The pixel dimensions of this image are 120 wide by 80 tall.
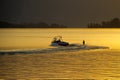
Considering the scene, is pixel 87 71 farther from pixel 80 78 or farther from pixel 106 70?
pixel 80 78

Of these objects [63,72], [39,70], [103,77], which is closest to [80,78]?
[103,77]

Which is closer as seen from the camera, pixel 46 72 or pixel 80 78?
pixel 80 78

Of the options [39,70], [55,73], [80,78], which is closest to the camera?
[80,78]

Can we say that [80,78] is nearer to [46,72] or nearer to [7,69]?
[46,72]

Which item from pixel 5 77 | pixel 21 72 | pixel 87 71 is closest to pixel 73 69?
pixel 87 71

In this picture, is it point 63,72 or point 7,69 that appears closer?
point 63,72

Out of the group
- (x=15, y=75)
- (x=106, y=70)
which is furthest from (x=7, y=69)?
(x=106, y=70)

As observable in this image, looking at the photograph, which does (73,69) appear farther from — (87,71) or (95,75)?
(95,75)

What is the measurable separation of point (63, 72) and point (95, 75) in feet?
9.16

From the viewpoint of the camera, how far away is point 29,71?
34500 millimetres

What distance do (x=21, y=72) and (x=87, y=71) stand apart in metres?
4.88

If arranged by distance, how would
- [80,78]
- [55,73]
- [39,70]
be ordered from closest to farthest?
[80,78], [55,73], [39,70]

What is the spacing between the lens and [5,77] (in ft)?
100

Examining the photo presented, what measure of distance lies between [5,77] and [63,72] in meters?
4.89
